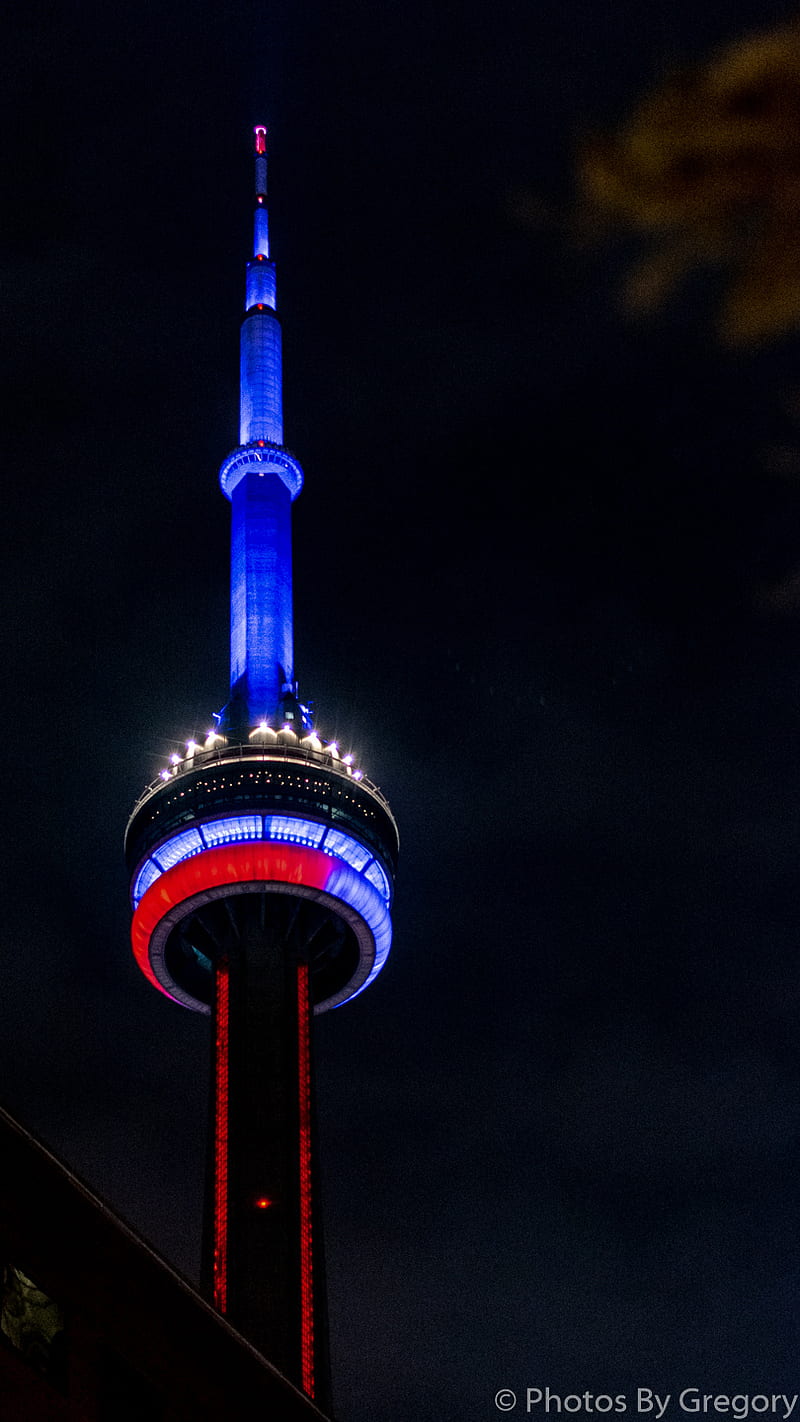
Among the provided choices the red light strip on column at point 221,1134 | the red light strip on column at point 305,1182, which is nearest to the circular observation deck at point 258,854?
the red light strip on column at point 221,1134

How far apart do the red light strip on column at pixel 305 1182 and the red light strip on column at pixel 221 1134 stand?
400 centimetres

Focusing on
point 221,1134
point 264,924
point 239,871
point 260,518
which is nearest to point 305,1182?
point 221,1134

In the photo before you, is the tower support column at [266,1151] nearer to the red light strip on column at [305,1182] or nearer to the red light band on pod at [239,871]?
the red light strip on column at [305,1182]

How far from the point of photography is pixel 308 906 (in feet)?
332

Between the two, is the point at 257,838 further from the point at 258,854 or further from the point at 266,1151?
the point at 266,1151

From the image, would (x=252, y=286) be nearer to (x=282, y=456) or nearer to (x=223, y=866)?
(x=282, y=456)

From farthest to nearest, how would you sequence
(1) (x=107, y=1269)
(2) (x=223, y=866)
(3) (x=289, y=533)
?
1. (3) (x=289, y=533)
2. (2) (x=223, y=866)
3. (1) (x=107, y=1269)

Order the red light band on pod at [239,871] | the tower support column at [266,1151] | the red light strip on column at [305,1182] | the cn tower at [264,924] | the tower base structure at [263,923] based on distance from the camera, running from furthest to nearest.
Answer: the red light band on pod at [239,871] < the tower base structure at [263,923] < the cn tower at [264,924] < the tower support column at [266,1151] < the red light strip on column at [305,1182]

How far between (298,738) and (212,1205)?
2892 cm

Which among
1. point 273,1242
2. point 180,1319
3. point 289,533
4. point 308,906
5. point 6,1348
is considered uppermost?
point 289,533

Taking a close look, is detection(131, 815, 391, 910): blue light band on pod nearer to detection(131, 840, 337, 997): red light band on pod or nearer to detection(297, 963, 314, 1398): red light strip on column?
detection(131, 840, 337, 997): red light band on pod

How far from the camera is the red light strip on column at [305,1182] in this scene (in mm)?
83938

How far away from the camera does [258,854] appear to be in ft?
321

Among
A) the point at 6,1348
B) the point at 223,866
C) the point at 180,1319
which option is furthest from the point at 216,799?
the point at 6,1348
